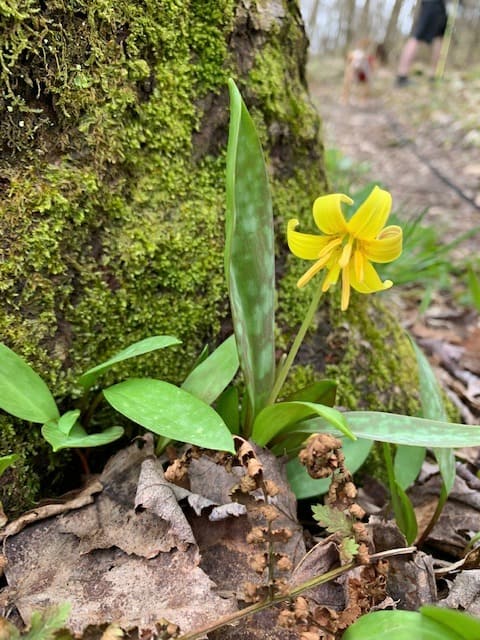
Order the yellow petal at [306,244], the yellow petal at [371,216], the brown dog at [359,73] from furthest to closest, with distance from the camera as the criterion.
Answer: the brown dog at [359,73] → the yellow petal at [306,244] → the yellow petal at [371,216]

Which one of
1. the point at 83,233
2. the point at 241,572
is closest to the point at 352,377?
the point at 241,572

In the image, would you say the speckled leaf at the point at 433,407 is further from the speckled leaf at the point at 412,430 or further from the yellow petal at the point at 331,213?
the yellow petal at the point at 331,213

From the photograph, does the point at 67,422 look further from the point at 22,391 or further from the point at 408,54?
the point at 408,54

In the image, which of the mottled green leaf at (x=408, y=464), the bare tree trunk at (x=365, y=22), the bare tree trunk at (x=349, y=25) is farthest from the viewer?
the bare tree trunk at (x=349, y=25)

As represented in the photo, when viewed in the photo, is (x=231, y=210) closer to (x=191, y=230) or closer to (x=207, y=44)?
(x=191, y=230)

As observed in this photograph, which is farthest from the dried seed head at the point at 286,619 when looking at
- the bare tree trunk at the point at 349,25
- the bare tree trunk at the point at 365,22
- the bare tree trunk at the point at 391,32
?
the bare tree trunk at the point at 349,25

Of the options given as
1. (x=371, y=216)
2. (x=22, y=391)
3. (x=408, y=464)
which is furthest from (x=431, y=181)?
(x=22, y=391)
